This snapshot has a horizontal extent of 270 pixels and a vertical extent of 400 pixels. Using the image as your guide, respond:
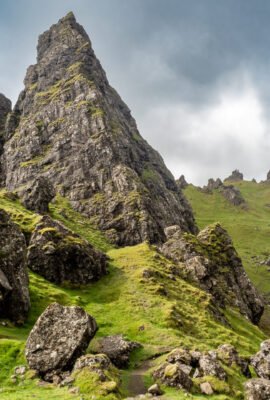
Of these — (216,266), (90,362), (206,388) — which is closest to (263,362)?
(206,388)

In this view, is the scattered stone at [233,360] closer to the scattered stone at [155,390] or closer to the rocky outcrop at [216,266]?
the scattered stone at [155,390]

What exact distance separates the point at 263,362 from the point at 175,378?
665 inches

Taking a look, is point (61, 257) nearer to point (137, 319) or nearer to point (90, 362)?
point (137, 319)

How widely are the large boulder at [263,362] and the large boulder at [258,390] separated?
25.8 ft

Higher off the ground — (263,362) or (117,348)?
(263,362)

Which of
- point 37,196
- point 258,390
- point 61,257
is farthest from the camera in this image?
point 37,196

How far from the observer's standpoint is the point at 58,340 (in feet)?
124

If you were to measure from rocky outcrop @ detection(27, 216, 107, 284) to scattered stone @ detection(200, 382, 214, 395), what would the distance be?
41.7 m

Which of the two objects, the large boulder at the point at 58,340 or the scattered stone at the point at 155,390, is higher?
the large boulder at the point at 58,340

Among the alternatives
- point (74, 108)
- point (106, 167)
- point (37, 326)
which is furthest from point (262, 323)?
point (74, 108)

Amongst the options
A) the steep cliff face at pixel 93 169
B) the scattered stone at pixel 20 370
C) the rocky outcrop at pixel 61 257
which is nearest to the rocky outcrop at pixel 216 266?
the steep cliff face at pixel 93 169

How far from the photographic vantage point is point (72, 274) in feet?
246

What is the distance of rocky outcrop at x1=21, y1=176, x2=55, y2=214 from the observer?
11394 cm

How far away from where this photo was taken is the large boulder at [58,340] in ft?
117
